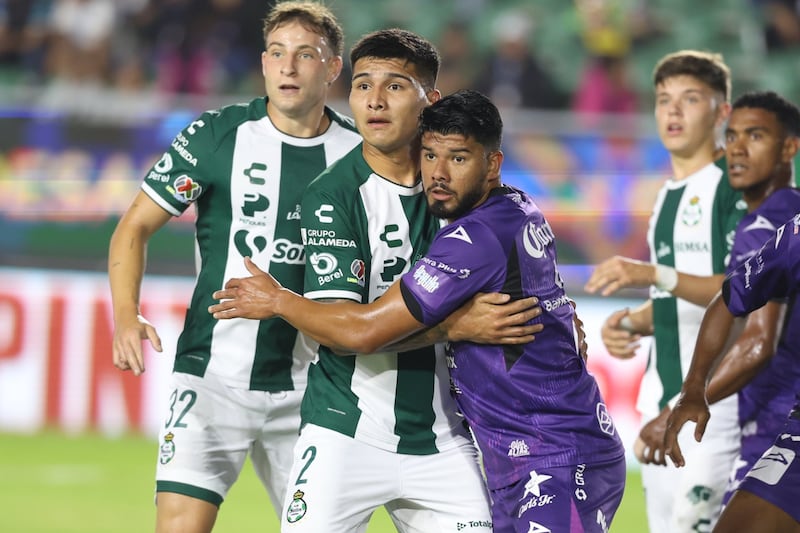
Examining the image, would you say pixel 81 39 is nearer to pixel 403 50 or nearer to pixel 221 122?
pixel 221 122

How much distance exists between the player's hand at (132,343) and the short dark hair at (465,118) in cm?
134

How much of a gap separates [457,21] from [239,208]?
8909 millimetres

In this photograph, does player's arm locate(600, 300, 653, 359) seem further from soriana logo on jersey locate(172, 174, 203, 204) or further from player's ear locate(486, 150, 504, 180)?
soriana logo on jersey locate(172, 174, 203, 204)

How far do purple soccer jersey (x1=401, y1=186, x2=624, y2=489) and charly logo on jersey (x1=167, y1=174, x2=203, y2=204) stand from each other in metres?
1.36

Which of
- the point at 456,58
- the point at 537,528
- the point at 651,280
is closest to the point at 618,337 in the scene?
the point at 651,280

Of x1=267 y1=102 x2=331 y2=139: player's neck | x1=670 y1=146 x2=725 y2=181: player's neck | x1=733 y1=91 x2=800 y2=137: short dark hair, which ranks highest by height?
x1=733 y1=91 x2=800 y2=137: short dark hair

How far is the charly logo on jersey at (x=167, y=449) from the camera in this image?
4941mm

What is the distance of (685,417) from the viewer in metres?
4.48

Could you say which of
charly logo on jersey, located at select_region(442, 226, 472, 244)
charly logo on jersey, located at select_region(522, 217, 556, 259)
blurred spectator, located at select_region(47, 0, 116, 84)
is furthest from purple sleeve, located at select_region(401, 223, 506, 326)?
blurred spectator, located at select_region(47, 0, 116, 84)

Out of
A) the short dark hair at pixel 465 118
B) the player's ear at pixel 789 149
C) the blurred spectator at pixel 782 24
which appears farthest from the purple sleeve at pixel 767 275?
the blurred spectator at pixel 782 24

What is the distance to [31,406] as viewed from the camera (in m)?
10.5

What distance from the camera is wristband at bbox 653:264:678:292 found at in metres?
5.34

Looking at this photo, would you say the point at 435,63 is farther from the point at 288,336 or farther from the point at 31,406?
the point at 31,406

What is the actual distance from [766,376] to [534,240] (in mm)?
1674
